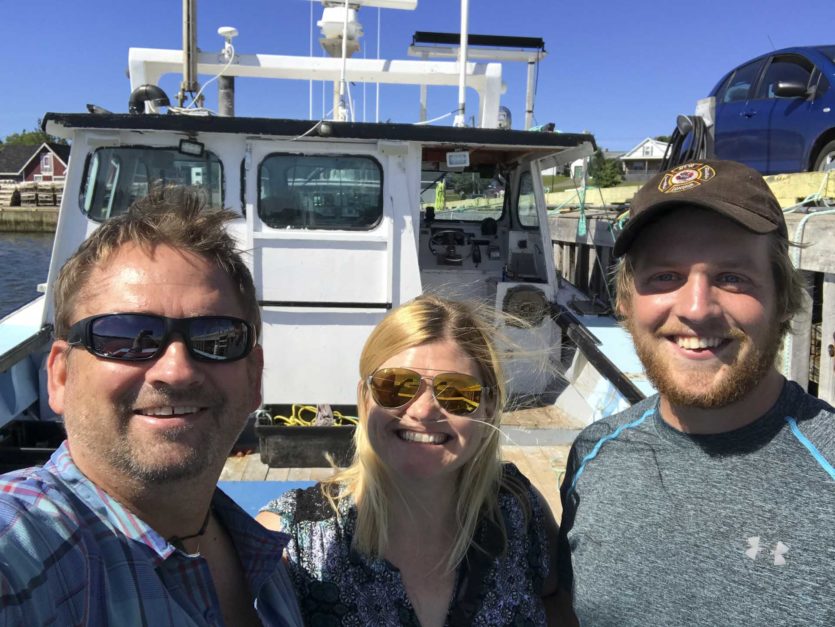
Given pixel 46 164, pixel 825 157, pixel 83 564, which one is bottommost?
pixel 83 564

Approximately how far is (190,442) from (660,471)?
1.01 m

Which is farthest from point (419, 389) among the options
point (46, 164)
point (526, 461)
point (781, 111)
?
point (46, 164)

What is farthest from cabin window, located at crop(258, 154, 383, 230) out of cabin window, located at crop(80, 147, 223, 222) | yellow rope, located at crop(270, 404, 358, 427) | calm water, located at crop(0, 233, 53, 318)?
calm water, located at crop(0, 233, 53, 318)

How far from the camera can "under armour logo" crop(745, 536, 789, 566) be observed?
1250 millimetres

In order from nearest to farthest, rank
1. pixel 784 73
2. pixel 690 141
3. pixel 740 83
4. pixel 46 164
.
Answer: pixel 690 141 → pixel 784 73 → pixel 740 83 → pixel 46 164

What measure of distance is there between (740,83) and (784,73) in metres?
0.55

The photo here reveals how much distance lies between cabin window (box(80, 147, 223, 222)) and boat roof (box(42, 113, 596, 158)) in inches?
8.9

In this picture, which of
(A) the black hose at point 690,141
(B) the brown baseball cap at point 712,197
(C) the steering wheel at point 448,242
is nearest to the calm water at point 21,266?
(C) the steering wheel at point 448,242

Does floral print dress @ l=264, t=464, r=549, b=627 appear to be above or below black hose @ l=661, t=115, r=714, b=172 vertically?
below

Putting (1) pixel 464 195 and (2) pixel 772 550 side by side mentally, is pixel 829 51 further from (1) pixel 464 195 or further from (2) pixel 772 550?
(2) pixel 772 550

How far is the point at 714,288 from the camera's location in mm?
1409

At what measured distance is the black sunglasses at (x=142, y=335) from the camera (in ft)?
3.83

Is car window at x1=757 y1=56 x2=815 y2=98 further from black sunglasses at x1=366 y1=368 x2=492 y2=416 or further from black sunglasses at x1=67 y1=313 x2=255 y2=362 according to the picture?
black sunglasses at x1=67 y1=313 x2=255 y2=362

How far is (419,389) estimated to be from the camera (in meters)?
1.59
